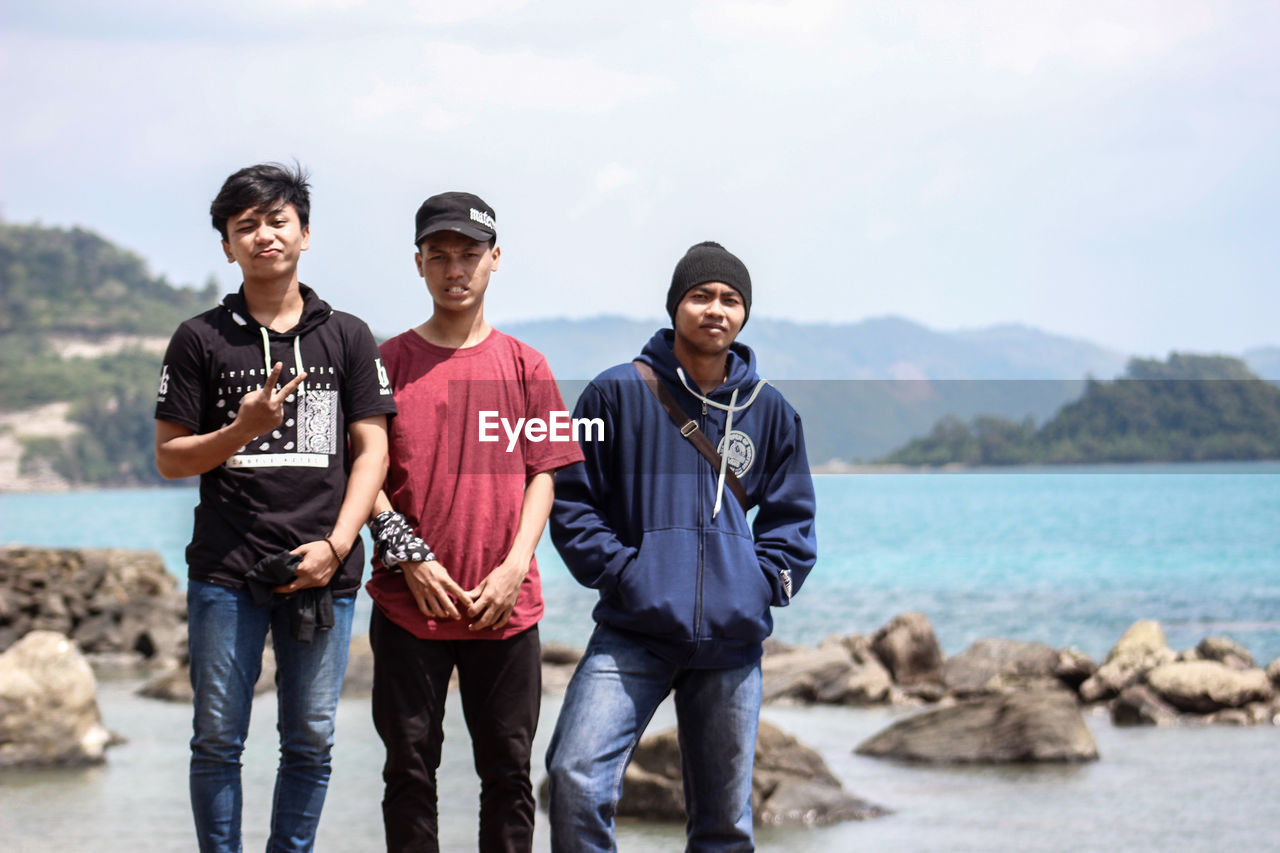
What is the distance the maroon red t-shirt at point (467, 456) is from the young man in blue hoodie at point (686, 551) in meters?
0.11

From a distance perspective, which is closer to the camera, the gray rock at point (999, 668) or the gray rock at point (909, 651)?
the gray rock at point (999, 668)

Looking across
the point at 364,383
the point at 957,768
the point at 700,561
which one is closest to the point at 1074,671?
the point at 957,768

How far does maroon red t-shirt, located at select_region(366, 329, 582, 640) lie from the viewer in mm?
3529

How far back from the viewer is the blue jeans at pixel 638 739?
11.2 ft

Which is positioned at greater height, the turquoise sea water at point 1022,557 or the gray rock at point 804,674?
the gray rock at point 804,674

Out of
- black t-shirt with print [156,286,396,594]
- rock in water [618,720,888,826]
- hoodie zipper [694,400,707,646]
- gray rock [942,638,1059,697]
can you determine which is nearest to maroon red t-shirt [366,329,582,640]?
black t-shirt with print [156,286,396,594]

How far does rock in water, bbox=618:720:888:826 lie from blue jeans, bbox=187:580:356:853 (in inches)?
149

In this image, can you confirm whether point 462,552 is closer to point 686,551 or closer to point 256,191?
point 686,551

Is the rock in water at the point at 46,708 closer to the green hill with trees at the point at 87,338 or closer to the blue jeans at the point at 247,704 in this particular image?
the blue jeans at the point at 247,704

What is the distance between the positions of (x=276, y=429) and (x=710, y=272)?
111 cm

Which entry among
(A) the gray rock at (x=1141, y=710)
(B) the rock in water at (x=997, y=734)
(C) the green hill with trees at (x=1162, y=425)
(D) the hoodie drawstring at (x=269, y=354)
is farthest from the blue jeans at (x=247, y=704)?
(C) the green hill with trees at (x=1162, y=425)

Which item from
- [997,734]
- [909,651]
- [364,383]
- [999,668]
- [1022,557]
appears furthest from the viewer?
→ [1022,557]

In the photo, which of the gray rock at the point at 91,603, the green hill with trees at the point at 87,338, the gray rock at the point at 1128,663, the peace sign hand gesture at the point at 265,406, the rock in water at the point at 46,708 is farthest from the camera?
the green hill with trees at the point at 87,338

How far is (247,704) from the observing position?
3475 millimetres
